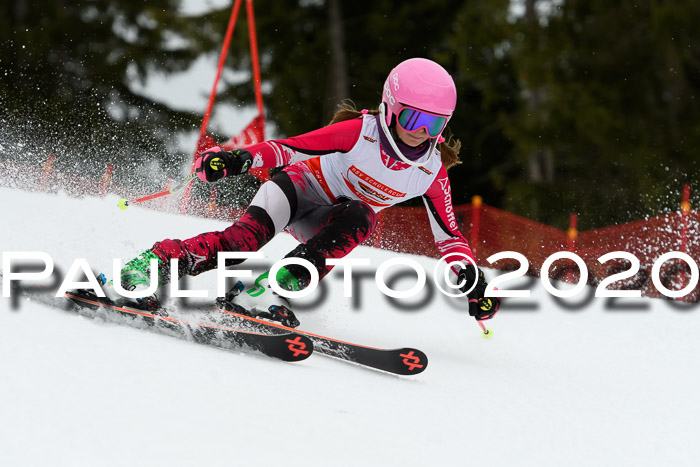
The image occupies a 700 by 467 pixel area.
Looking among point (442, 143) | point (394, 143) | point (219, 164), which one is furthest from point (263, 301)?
point (442, 143)

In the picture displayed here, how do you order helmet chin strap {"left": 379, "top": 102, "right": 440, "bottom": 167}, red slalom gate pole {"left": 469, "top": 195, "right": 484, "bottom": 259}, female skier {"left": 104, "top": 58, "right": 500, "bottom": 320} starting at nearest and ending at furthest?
1. female skier {"left": 104, "top": 58, "right": 500, "bottom": 320}
2. helmet chin strap {"left": 379, "top": 102, "right": 440, "bottom": 167}
3. red slalom gate pole {"left": 469, "top": 195, "right": 484, "bottom": 259}

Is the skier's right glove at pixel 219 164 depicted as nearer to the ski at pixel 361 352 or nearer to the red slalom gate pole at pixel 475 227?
the ski at pixel 361 352

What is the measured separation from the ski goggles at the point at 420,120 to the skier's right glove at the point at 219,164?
2.42 feet

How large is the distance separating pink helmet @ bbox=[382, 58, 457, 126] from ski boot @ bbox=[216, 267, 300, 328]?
924 mm

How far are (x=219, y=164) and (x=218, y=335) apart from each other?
2.30 ft

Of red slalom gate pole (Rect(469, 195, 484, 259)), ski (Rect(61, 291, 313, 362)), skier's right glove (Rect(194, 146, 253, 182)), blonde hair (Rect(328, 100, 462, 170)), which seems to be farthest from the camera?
red slalom gate pole (Rect(469, 195, 484, 259))

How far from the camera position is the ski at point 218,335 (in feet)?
9.78

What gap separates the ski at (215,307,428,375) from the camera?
3156 mm

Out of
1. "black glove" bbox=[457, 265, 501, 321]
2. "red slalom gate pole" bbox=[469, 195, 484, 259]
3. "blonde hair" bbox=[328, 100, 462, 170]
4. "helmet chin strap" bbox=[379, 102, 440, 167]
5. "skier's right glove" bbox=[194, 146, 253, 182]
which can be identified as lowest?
"black glove" bbox=[457, 265, 501, 321]

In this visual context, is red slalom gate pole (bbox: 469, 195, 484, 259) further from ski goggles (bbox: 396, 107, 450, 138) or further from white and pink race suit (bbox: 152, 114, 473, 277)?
ski goggles (bbox: 396, 107, 450, 138)

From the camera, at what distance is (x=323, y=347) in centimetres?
335

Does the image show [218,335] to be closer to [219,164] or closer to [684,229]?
[219,164]

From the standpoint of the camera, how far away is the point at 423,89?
133 inches

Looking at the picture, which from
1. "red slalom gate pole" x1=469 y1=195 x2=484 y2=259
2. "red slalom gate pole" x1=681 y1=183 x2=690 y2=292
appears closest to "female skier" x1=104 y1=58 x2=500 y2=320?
"red slalom gate pole" x1=681 y1=183 x2=690 y2=292
